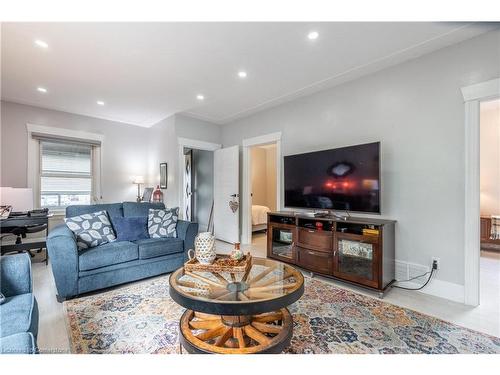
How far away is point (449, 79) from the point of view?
2418mm

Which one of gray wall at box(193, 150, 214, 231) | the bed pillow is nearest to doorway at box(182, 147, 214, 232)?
gray wall at box(193, 150, 214, 231)

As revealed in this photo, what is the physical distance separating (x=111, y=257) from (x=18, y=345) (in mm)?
1667

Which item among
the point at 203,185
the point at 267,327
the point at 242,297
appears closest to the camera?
the point at 242,297

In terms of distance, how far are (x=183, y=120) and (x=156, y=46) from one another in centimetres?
229

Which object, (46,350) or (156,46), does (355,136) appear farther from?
(46,350)

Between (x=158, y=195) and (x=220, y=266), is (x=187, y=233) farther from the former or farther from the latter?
(x=158, y=195)

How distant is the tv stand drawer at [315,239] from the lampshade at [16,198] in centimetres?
380

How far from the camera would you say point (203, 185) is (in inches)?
241

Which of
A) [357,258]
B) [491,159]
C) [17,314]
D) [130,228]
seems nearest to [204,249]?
[17,314]

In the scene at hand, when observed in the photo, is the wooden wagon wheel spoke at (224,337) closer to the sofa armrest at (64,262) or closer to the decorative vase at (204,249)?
the decorative vase at (204,249)

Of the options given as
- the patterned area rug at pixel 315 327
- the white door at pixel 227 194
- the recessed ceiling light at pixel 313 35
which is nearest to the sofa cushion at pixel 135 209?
the patterned area rug at pixel 315 327

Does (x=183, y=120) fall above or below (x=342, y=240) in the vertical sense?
above
